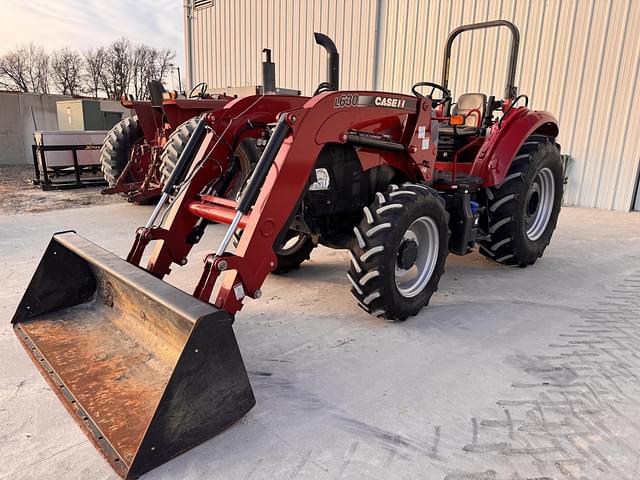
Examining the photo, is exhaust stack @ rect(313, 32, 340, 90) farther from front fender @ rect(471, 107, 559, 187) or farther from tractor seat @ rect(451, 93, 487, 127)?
tractor seat @ rect(451, 93, 487, 127)

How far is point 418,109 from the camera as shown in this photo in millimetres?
3646

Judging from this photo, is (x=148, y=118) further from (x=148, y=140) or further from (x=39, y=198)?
(x=39, y=198)

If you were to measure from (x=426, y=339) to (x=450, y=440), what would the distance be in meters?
1.06

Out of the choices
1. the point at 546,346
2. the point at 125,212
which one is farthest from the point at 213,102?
the point at 546,346

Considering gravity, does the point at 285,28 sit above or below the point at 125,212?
above

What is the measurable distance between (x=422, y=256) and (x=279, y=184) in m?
1.42

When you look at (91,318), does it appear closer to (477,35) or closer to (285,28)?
(477,35)

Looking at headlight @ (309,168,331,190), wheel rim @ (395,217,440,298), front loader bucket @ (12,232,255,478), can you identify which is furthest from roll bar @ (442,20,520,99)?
front loader bucket @ (12,232,255,478)

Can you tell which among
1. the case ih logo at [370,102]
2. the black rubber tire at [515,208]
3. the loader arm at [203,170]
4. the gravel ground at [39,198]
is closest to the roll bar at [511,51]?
the black rubber tire at [515,208]

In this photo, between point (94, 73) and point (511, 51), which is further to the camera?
point (94, 73)

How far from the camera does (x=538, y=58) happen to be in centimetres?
873

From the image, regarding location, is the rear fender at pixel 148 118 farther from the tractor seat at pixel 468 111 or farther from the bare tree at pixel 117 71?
the bare tree at pixel 117 71

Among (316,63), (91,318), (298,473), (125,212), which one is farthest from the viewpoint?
(316,63)

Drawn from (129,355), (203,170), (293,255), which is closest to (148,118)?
(293,255)
